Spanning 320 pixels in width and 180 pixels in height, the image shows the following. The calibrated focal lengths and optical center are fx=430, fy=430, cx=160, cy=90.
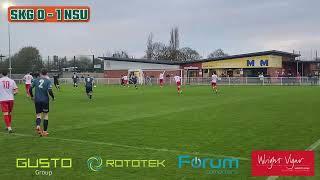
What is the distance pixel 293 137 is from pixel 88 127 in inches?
250

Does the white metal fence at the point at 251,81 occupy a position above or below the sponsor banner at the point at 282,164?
above

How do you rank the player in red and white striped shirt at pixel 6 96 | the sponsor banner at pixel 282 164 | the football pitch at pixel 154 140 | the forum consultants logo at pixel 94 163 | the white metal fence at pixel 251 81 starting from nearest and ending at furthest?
1. the sponsor banner at pixel 282 164
2. the football pitch at pixel 154 140
3. the forum consultants logo at pixel 94 163
4. the player in red and white striped shirt at pixel 6 96
5. the white metal fence at pixel 251 81

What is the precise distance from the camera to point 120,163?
841 cm

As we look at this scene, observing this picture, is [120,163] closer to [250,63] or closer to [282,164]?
[282,164]

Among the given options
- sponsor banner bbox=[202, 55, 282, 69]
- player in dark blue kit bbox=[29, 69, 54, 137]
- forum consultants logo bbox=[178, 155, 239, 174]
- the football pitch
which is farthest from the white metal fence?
forum consultants logo bbox=[178, 155, 239, 174]

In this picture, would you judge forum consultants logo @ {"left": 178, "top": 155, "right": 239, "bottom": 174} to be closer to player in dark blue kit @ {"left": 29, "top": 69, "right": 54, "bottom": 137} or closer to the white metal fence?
player in dark blue kit @ {"left": 29, "top": 69, "right": 54, "bottom": 137}

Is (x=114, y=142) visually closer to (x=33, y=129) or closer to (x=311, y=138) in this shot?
(x=33, y=129)

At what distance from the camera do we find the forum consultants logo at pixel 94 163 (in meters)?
7.99

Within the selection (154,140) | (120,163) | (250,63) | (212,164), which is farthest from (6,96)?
(250,63)

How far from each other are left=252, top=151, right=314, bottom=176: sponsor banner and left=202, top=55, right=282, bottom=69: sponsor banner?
63495 millimetres

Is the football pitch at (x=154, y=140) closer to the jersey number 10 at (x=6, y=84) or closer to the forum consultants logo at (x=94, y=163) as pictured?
the forum consultants logo at (x=94, y=163)

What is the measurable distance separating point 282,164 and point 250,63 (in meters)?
65.1

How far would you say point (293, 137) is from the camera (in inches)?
447

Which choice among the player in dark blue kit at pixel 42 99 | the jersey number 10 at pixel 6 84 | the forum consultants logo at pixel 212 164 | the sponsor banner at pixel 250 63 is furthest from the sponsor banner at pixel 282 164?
the sponsor banner at pixel 250 63
